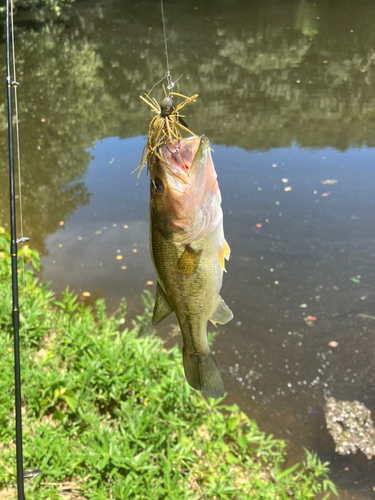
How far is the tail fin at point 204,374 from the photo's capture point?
1.44 meters

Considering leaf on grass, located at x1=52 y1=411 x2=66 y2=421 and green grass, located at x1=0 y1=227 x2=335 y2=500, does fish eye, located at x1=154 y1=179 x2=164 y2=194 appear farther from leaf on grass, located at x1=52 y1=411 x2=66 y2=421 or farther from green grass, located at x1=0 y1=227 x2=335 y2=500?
leaf on grass, located at x1=52 y1=411 x2=66 y2=421

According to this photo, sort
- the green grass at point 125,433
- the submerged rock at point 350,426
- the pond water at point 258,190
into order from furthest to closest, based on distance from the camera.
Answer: the pond water at point 258,190
the submerged rock at point 350,426
the green grass at point 125,433

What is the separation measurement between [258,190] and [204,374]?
16.6 ft

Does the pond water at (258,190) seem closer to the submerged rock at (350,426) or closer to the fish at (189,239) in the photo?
the submerged rock at (350,426)

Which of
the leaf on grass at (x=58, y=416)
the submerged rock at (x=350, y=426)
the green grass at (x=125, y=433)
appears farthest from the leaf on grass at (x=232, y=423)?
the leaf on grass at (x=58, y=416)

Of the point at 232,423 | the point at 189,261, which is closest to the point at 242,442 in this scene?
the point at 232,423

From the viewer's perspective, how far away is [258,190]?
6250 mm

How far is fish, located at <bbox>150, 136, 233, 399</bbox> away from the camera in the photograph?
4.33 ft

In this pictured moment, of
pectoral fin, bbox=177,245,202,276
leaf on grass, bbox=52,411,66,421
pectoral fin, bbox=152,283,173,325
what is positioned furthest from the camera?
leaf on grass, bbox=52,411,66,421

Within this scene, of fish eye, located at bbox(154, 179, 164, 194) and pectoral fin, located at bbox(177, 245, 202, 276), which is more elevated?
fish eye, located at bbox(154, 179, 164, 194)

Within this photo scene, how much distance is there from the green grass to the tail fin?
1.45 meters

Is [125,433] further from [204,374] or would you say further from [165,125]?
[165,125]

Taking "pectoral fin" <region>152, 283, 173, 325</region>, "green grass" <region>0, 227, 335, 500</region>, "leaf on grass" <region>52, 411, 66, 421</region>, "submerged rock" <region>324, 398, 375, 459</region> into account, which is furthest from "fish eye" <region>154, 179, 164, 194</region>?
"submerged rock" <region>324, 398, 375, 459</region>

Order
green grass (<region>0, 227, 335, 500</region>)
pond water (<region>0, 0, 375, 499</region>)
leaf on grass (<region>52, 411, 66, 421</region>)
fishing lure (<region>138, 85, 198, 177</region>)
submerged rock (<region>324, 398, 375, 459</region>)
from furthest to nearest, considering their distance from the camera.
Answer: pond water (<region>0, 0, 375, 499</region>) → submerged rock (<region>324, 398, 375, 459</region>) → leaf on grass (<region>52, 411, 66, 421</region>) → green grass (<region>0, 227, 335, 500</region>) → fishing lure (<region>138, 85, 198, 177</region>)
